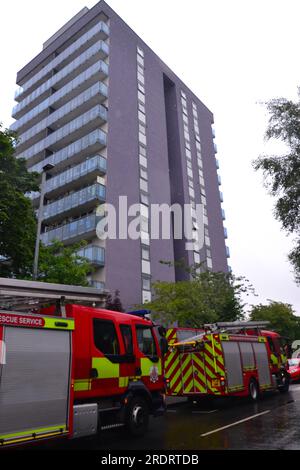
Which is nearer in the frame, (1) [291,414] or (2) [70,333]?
(2) [70,333]

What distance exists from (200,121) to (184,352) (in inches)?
1858

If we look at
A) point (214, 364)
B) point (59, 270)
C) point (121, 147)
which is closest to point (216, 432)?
point (214, 364)

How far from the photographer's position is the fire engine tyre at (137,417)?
8.64 metres

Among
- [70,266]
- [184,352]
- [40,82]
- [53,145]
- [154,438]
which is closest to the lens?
[154,438]

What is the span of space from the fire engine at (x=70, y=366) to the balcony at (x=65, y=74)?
35.5m

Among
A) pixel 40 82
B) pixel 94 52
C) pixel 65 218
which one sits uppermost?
pixel 40 82

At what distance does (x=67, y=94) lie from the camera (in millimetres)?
40594

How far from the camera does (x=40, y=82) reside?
46812 mm

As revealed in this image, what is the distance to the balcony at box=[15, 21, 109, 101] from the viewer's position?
39344mm

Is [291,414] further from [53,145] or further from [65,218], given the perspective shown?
[53,145]

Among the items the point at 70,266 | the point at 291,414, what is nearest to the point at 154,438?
the point at 291,414

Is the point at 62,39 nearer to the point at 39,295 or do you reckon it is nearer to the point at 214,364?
the point at 214,364

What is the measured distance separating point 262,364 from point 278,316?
42946mm
